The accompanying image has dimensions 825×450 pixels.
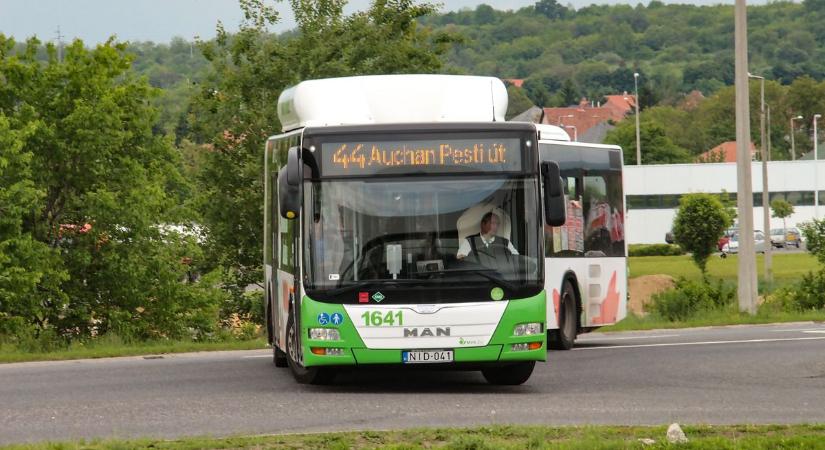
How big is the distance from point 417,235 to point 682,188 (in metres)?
86.2

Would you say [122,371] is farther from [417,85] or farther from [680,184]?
[680,184]

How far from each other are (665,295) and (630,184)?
6503 cm

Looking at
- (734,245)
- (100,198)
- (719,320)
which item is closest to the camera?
(719,320)

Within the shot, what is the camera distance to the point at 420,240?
15.8 metres

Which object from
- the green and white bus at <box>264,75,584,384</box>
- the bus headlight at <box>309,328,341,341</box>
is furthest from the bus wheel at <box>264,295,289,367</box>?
the green and white bus at <box>264,75,584,384</box>

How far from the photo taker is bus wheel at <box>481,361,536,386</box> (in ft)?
55.5

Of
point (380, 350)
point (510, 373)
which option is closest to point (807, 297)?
point (510, 373)

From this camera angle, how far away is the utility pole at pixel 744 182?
33.5 meters

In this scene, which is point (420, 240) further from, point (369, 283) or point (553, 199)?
point (553, 199)

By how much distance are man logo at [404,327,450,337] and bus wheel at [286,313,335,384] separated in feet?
4.24

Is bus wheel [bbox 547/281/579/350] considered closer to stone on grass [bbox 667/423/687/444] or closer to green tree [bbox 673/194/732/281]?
stone on grass [bbox 667/423/687/444]

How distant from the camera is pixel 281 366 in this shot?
1997cm

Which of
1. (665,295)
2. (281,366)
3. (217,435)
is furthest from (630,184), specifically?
(217,435)

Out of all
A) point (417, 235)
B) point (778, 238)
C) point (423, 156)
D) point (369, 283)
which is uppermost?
point (423, 156)
